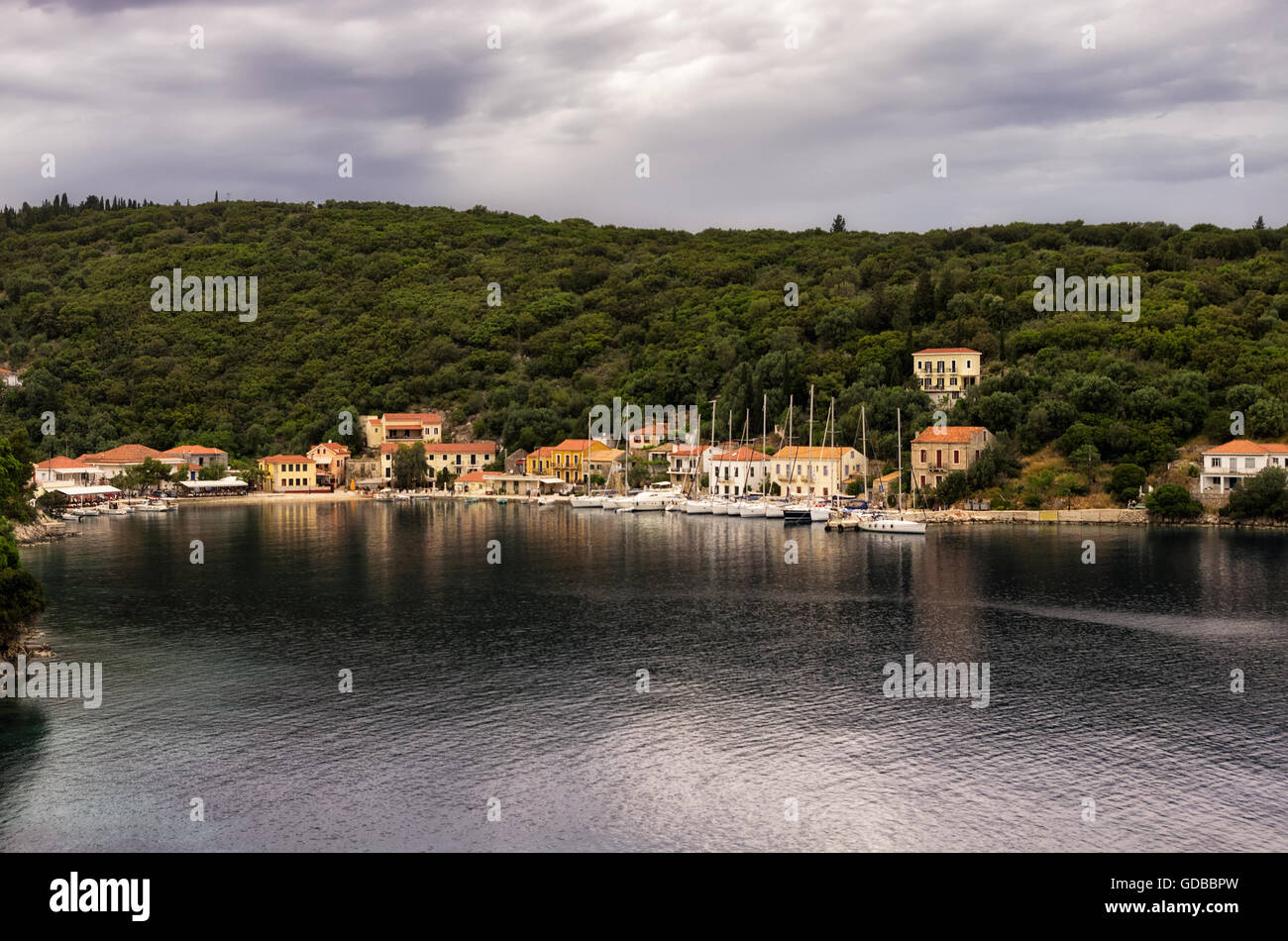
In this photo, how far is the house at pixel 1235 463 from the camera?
58281 millimetres

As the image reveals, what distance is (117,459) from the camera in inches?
3391

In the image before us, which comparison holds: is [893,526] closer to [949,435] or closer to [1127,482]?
[949,435]

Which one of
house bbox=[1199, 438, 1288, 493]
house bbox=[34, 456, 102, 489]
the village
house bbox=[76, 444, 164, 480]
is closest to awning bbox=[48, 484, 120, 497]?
the village

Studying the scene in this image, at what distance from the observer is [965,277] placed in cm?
9144

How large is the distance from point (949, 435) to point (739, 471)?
16.1 metres

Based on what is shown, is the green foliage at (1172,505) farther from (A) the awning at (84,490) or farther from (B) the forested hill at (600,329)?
(A) the awning at (84,490)

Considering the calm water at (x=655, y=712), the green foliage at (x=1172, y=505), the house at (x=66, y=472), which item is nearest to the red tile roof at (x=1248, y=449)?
the green foliage at (x=1172, y=505)

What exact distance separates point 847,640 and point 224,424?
83111 mm

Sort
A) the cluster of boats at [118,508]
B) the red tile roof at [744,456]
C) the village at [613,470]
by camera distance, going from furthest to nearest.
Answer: the red tile roof at [744,456] → the cluster of boats at [118,508] → the village at [613,470]

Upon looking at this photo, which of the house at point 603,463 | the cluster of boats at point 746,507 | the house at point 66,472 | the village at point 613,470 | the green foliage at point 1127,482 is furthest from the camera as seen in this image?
the house at point 603,463

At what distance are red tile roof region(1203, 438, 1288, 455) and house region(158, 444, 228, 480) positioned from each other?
7659cm

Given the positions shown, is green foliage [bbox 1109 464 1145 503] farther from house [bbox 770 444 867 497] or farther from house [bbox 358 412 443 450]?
house [bbox 358 412 443 450]

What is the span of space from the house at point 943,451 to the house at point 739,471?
12131 mm
